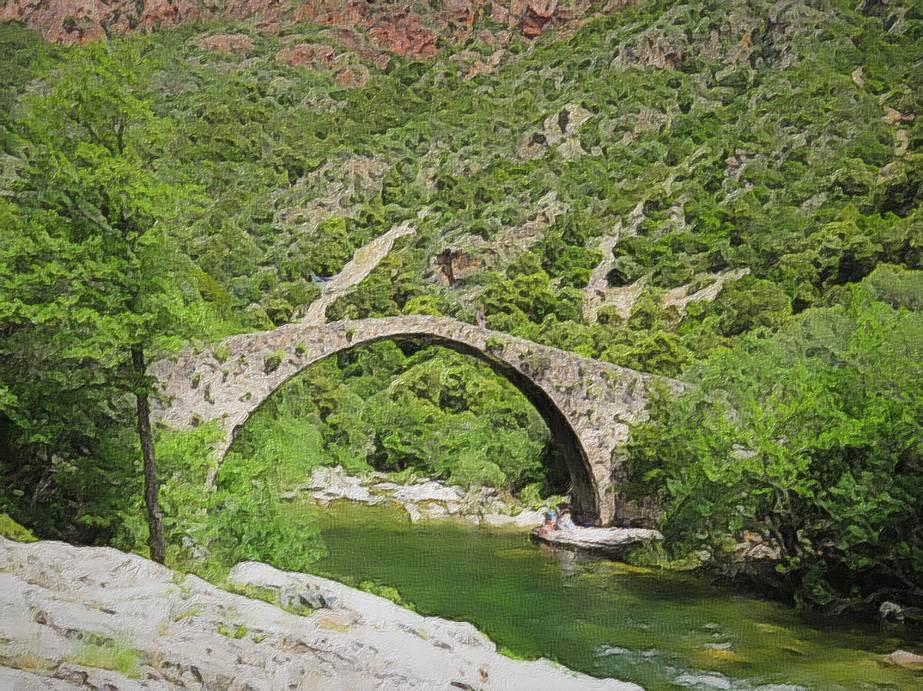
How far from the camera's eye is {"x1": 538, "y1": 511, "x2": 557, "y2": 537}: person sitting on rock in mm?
11852

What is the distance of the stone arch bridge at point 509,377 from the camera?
9578mm

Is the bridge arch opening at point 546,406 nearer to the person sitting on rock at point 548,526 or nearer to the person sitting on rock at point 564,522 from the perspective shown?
the person sitting on rock at point 564,522

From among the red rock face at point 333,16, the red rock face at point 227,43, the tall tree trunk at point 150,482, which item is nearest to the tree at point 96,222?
the tall tree trunk at point 150,482

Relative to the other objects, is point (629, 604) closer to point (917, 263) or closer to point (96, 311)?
point (96, 311)

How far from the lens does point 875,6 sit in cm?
1647

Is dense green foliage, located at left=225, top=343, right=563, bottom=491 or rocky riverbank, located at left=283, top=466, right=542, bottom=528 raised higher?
dense green foliage, located at left=225, top=343, right=563, bottom=491

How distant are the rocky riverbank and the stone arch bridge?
1343 mm

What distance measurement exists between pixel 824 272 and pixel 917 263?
3.53 m

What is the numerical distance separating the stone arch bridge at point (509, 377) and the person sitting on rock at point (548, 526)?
57cm

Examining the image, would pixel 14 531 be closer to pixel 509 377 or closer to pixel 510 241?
pixel 509 377

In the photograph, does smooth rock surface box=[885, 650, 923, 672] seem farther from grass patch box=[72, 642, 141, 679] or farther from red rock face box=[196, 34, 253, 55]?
red rock face box=[196, 34, 253, 55]

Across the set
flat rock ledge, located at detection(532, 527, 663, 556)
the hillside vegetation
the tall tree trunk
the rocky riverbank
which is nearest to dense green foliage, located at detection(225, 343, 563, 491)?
the hillside vegetation

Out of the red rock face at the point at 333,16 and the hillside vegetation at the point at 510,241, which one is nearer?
the hillside vegetation at the point at 510,241

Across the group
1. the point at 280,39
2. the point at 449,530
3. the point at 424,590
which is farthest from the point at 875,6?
the point at 424,590
